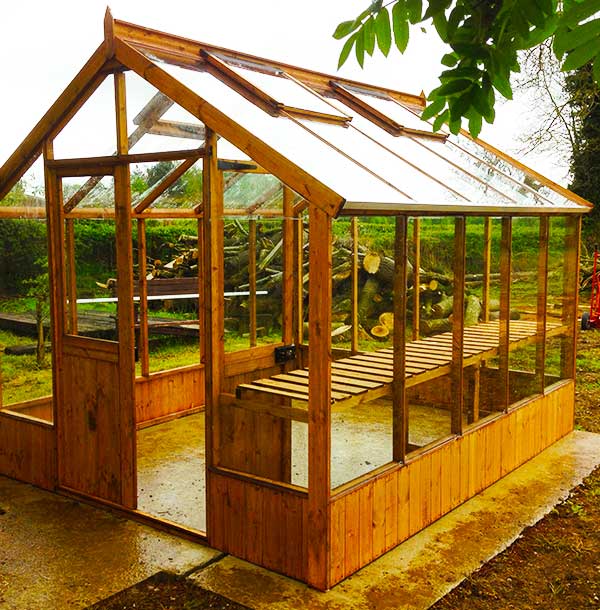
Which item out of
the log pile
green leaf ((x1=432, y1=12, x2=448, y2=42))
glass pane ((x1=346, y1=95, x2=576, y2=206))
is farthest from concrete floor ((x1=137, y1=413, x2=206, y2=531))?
green leaf ((x1=432, y1=12, x2=448, y2=42))

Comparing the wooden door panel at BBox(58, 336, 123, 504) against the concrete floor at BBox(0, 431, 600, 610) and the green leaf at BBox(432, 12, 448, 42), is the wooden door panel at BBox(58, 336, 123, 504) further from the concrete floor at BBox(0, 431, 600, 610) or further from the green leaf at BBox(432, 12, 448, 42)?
the green leaf at BBox(432, 12, 448, 42)

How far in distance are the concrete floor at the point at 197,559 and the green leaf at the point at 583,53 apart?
10.1ft

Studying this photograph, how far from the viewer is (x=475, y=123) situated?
1.90 metres

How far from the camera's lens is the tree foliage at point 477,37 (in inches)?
58.8

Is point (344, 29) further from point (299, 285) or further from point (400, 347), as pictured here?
point (299, 285)

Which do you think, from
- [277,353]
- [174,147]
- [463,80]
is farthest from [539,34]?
[277,353]

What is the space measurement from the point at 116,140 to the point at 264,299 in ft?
6.10

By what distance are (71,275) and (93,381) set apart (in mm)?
728

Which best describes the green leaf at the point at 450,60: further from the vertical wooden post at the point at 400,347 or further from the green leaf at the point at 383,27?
the vertical wooden post at the point at 400,347

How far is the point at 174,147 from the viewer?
15.4 ft

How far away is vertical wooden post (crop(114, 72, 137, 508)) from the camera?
484cm

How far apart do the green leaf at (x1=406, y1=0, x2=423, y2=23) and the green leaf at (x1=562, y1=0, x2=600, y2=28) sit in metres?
0.42

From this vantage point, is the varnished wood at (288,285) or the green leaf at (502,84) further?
the varnished wood at (288,285)

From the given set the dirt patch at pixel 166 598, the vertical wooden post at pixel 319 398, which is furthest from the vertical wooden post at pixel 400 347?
the dirt patch at pixel 166 598
